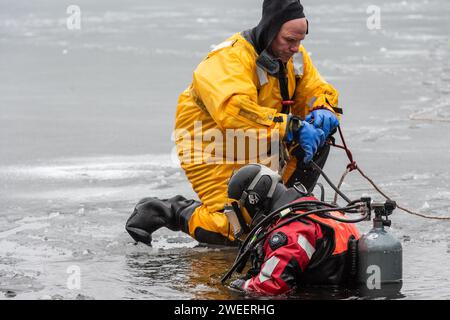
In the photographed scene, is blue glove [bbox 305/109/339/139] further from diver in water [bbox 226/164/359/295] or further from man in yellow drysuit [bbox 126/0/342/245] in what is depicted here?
diver in water [bbox 226/164/359/295]

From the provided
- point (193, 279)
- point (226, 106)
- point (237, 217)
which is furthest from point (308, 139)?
point (193, 279)

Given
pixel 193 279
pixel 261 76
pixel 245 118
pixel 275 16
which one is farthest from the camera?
pixel 261 76

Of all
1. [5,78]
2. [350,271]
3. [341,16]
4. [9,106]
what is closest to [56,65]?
[5,78]

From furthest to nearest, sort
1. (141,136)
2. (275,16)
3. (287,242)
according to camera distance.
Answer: (141,136) → (275,16) → (287,242)

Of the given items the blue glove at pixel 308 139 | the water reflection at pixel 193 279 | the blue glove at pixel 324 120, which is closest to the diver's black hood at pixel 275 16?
the blue glove at pixel 324 120

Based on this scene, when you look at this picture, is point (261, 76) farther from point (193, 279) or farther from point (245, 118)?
point (193, 279)

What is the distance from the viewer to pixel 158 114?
14.0 m

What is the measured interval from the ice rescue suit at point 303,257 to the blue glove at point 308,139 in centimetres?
87

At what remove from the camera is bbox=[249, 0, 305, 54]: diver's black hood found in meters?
7.11

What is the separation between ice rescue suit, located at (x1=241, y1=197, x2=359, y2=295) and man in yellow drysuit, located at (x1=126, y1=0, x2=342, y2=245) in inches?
40.2

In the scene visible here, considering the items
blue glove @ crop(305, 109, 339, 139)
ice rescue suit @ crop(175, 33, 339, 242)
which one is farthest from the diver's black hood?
blue glove @ crop(305, 109, 339, 139)

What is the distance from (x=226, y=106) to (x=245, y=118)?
15 cm

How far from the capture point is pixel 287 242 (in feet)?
19.3
